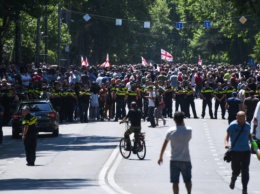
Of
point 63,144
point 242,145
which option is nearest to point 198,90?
point 63,144

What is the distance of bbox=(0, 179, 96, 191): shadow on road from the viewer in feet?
69.6

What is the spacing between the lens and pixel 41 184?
72.3ft

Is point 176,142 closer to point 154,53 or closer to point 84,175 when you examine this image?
point 84,175

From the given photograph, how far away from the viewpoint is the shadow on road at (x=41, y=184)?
2120 centimetres

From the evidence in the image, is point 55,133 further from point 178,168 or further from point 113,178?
point 178,168

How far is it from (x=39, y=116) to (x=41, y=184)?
15.5 m

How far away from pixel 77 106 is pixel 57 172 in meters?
23.5

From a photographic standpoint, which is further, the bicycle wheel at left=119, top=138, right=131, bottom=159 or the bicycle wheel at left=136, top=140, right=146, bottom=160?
the bicycle wheel at left=119, top=138, right=131, bottom=159

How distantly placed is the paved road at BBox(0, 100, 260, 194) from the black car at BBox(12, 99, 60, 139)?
51 centimetres

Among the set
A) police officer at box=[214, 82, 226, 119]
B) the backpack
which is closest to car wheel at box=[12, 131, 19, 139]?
the backpack

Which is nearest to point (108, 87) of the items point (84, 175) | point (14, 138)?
point (14, 138)

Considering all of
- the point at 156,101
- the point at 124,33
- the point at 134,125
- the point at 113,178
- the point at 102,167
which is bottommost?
the point at 102,167

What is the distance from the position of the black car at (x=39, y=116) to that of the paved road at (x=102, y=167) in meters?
0.51

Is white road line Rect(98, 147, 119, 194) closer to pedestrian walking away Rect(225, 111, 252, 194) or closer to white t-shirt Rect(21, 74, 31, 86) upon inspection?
pedestrian walking away Rect(225, 111, 252, 194)
